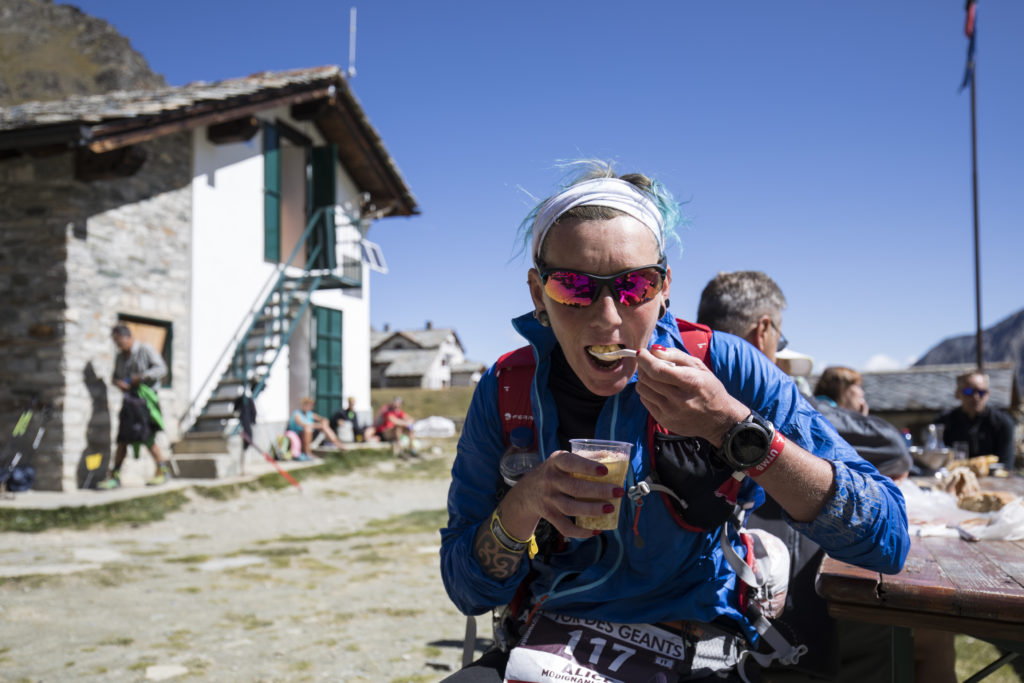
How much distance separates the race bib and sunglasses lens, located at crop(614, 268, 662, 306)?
29.7 inches

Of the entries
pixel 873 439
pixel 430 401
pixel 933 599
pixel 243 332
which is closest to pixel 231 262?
pixel 243 332

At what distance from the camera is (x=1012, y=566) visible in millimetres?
1962

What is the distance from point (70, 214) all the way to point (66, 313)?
54.4 inches

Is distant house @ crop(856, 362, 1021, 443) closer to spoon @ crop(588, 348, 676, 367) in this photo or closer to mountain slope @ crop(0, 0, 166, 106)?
spoon @ crop(588, 348, 676, 367)

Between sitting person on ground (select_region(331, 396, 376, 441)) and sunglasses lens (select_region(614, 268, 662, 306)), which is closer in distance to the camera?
sunglasses lens (select_region(614, 268, 662, 306))

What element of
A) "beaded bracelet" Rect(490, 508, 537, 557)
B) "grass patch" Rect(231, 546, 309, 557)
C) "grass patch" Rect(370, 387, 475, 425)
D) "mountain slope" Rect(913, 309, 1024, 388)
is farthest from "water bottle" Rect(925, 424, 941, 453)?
"mountain slope" Rect(913, 309, 1024, 388)

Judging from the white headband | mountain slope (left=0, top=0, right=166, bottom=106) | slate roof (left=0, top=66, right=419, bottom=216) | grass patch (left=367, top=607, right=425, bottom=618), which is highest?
mountain slope (left=0, top=0, right=166, bottom=106)

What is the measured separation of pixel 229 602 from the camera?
5.21m

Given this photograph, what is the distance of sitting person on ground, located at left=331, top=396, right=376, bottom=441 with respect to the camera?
1650 centimetres

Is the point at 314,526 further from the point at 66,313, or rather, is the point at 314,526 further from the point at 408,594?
the point at 66,313

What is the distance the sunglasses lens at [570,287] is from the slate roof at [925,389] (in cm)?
1777

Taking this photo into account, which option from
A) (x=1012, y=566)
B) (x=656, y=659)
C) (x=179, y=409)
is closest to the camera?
(x=656, y=659)

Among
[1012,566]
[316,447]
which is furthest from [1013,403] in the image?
[1012,566]

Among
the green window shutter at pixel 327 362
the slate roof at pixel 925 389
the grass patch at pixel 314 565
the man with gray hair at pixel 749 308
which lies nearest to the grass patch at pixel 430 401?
the green window shutter at pixel 327 362
